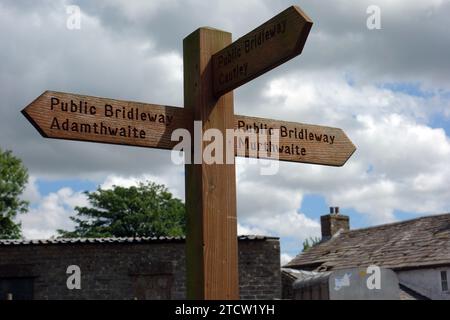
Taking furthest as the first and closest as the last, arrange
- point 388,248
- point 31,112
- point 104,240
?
point 388,248, point 104,240, point 31,112

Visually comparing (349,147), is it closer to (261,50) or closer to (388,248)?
(261,50)

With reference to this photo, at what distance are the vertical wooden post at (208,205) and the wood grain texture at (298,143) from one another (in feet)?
0.43

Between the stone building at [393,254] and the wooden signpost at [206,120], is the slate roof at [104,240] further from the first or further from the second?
the wooden signpost at [206,120]

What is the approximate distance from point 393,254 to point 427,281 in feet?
7.90

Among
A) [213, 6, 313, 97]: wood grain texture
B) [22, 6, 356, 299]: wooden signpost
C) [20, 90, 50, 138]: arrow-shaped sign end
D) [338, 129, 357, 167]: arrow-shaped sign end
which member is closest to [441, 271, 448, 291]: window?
[338, 129, 357, 167]: arrow-shaped sign end

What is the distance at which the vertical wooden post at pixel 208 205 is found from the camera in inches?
123

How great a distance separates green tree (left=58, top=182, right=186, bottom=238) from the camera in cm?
4384

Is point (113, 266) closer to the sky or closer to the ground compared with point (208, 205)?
closer to the sky

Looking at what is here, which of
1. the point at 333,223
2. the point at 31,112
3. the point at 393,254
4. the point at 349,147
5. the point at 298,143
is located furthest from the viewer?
the point at 333,223

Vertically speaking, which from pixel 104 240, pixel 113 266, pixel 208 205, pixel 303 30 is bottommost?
pixel 208 205

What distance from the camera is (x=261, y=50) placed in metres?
3.08

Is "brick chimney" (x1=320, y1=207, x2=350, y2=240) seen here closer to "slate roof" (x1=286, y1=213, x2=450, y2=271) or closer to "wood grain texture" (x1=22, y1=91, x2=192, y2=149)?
"slate roof" (x1=286, y1=213, x2=450, y2=271)

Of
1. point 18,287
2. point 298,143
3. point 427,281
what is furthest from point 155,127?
point 427,281
